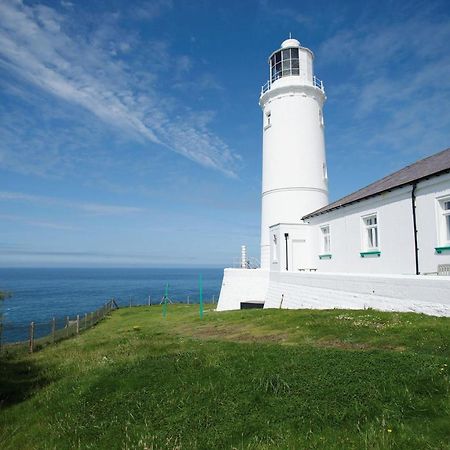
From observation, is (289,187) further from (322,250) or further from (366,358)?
Result: (366,358)

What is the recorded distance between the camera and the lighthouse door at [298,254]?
2392cm

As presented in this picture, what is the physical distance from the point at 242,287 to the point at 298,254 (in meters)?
5.44

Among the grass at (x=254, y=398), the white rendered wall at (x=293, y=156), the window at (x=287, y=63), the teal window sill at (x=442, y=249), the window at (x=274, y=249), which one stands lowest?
the grass at (x=254, y=398)

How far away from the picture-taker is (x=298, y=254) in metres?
24.1

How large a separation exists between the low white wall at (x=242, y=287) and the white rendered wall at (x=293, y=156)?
130cm

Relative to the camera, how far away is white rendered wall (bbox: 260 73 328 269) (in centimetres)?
2647

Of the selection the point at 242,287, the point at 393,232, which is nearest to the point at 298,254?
the point at 242,287

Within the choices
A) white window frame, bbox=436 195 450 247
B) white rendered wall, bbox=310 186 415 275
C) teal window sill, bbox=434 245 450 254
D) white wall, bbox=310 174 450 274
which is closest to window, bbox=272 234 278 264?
white rendered wall, bbox=310 186 415 275

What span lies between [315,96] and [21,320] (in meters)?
46.5

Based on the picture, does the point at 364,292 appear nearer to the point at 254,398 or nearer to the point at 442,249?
the point at 442,249

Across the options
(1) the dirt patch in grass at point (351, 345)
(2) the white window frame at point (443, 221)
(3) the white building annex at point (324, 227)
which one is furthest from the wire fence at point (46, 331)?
(2) the white window frame at point (443, 221)

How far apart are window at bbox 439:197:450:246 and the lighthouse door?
10.8 metres

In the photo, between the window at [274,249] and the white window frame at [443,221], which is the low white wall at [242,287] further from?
the white window frame at [443,221]

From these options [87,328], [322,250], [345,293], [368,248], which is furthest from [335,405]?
[87,328]
